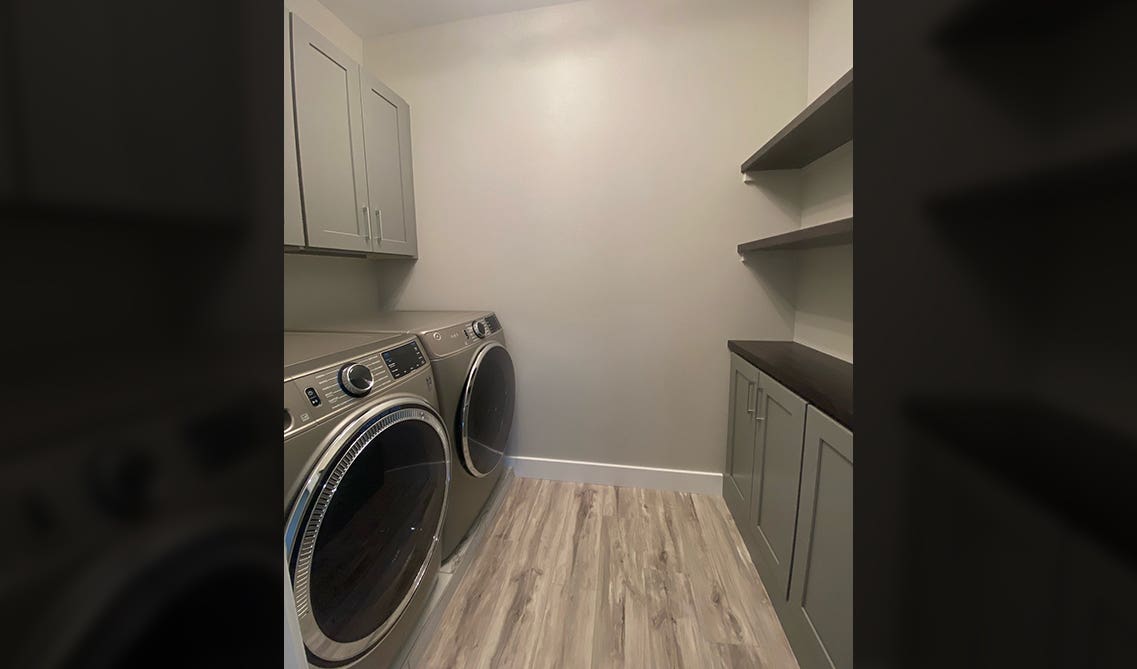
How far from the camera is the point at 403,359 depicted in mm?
1192

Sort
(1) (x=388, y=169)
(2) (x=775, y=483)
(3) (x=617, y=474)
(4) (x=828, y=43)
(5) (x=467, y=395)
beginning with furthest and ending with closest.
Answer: (3) (x=617, y=474)
(1) (x=388, y=169)
(4) (x=828, y=43)
(5) (x=467, y=395)
(2) (x=775, y=483)

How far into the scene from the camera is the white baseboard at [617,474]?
2027 mm

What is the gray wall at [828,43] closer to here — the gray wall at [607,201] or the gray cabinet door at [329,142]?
the gray wall at [607,201]

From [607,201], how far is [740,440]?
1.29 meters

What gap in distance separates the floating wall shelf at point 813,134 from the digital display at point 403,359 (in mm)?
1431

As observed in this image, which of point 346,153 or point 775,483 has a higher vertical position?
point 346,153

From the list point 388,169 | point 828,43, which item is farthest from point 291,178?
point 828,43

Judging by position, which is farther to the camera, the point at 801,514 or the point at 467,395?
the point at 467,395
